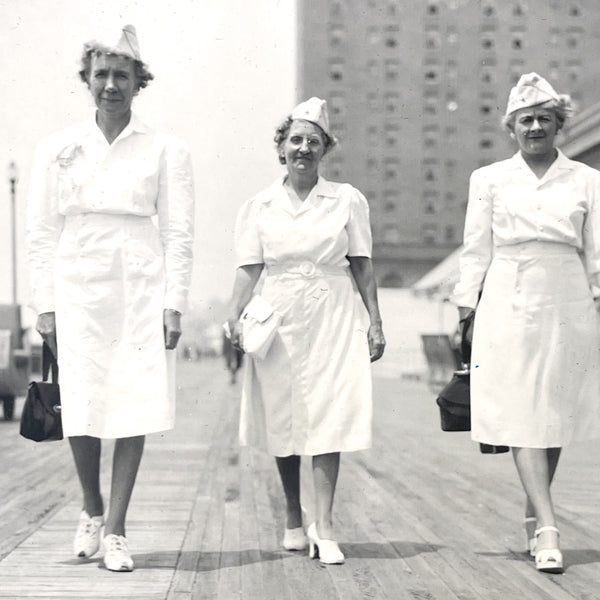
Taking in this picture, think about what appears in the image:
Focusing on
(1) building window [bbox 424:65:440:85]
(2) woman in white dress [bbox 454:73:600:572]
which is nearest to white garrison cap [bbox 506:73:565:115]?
(2) woman in white dress [bbox 454:73:600:572]

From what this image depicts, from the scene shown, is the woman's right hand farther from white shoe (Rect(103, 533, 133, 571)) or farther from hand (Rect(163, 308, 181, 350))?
white shoe (Rect(103, 533, 133, 571))

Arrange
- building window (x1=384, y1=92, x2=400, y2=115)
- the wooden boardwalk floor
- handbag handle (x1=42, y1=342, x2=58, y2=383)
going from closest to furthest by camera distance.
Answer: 1. the wooden boardwalk floor
2. handbag handle (x1=42, y1=342, x2=58, y2=383)
3. building window (x1=384, y1=92, x2=400, y2=115)

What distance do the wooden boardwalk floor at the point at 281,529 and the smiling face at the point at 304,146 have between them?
1.80 m

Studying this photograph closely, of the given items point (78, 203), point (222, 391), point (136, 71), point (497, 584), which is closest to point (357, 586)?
point (497, 584)

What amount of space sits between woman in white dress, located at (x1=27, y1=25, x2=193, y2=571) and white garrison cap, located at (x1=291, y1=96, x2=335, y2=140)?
649 mm

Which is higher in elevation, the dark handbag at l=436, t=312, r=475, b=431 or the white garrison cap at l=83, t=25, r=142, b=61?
the white garrison cap at l=83, t=25, r=142, b=61

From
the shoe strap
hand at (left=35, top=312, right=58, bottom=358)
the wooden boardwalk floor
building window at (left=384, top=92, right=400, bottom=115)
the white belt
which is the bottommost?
the wooden boardwalk floor

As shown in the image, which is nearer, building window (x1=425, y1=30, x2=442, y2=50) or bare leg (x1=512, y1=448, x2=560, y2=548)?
bare leg (x1=512, y1=448, x2=560, y2=548)

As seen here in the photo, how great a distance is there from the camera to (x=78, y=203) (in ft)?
17.6

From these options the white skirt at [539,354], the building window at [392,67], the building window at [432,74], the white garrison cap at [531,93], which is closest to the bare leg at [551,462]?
the white skirt at [539,354]

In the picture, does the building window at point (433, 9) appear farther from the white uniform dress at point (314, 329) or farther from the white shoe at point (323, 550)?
the white shoe at point (323, 550)

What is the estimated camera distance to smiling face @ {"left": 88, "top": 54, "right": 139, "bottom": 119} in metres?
5.43

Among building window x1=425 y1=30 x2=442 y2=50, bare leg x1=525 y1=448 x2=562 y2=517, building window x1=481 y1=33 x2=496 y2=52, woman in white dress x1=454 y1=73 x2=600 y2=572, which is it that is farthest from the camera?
building window x1=425 y1=30 x2=442 y2=50

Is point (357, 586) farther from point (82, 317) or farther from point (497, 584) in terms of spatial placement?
point (82, 317)
